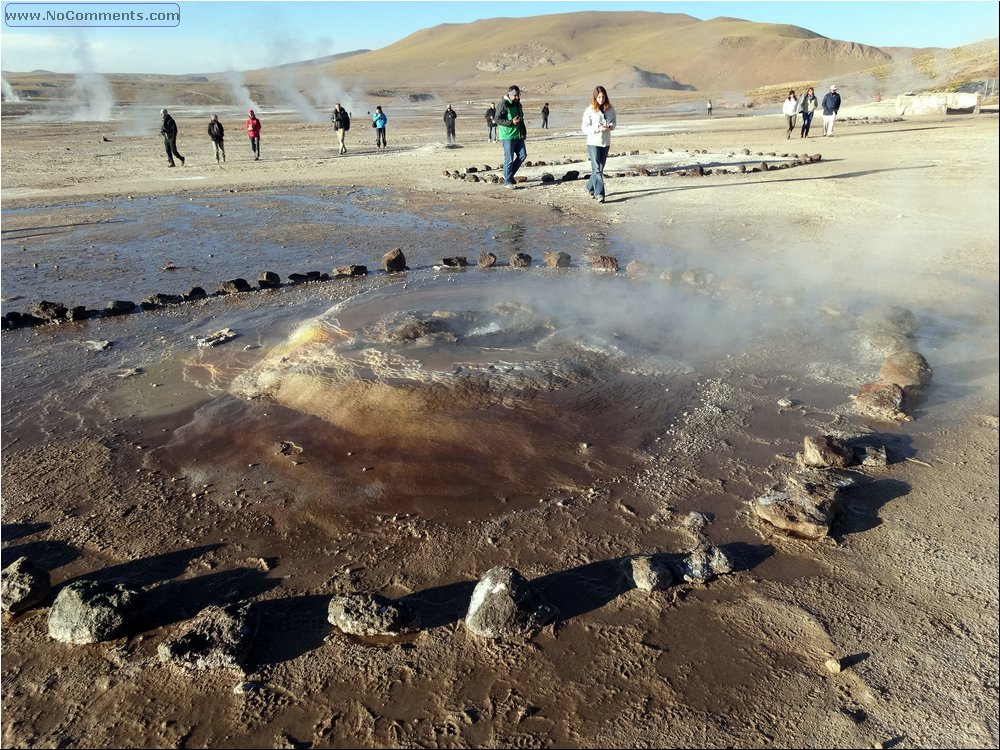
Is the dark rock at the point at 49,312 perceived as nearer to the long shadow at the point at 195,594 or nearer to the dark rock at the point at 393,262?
the dark rock at the point at 393,262

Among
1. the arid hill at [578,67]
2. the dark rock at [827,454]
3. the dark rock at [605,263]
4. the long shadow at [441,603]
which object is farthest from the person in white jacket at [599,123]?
the arid hill at [578,67]

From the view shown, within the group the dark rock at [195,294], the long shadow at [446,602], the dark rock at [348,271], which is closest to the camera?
the long shadow at [446,602]

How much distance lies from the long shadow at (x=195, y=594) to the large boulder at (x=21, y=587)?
0.37 meters

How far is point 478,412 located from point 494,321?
132cm

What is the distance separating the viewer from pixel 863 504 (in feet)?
9.14

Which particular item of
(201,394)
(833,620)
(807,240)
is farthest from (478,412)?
(807,240)

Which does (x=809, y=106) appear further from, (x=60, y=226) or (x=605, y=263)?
(x=60, y=226)

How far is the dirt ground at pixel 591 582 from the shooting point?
1881 millimetres

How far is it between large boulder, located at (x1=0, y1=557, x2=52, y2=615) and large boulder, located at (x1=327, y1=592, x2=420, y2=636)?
1.04 metres

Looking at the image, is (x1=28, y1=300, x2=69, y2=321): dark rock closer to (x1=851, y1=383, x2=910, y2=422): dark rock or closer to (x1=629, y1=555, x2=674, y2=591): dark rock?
(x1=629, y1=555, x2=674, y2=591): dark rock

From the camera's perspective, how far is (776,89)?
47750 mm

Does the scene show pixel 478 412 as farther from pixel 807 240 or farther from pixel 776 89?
pixel 776 89

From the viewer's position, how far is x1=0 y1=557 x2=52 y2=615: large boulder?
2.38m

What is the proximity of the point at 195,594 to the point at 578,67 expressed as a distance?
274 ft
